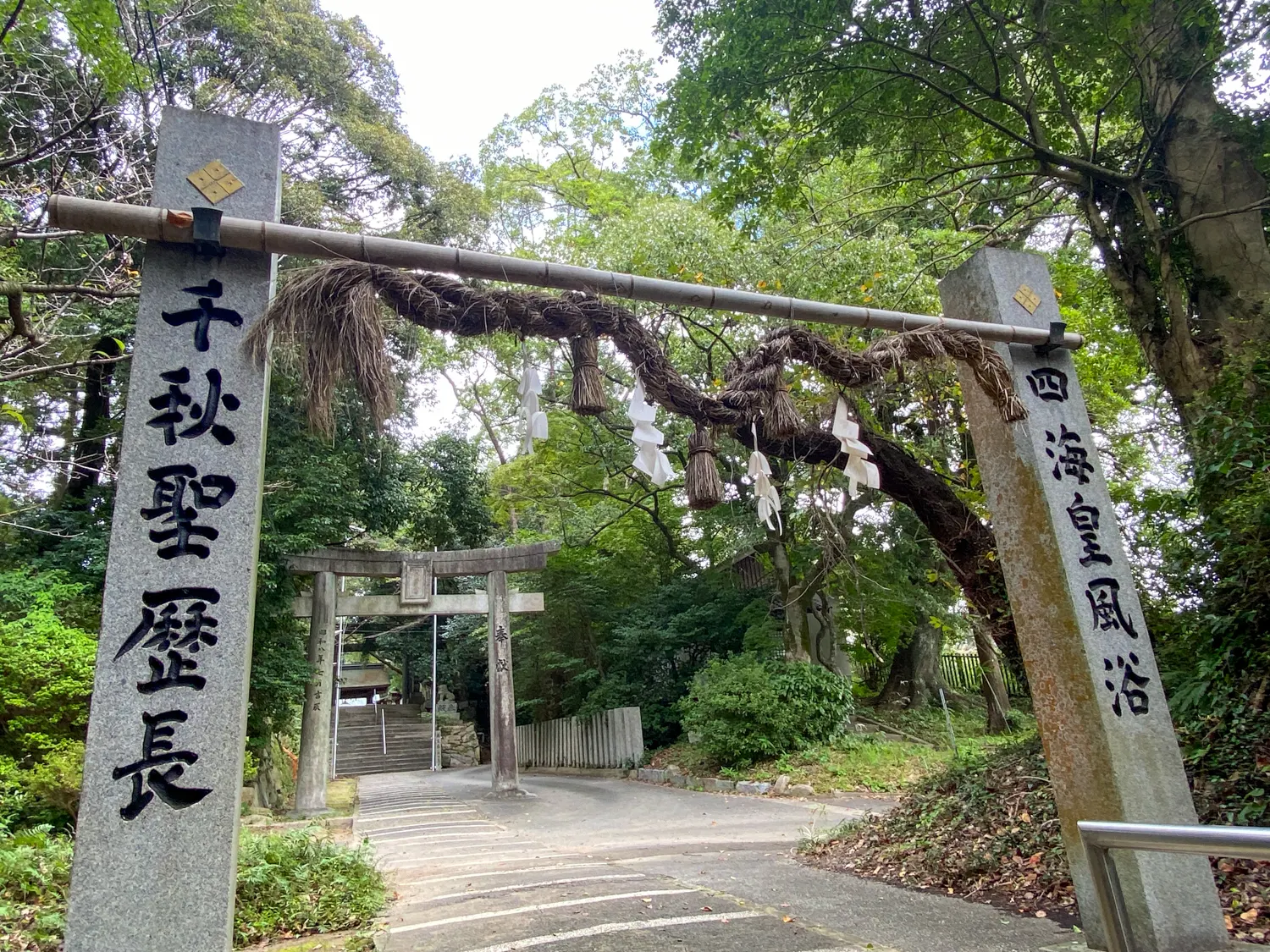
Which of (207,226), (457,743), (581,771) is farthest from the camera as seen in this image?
(457,743)

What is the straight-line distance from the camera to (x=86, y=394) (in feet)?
34.1

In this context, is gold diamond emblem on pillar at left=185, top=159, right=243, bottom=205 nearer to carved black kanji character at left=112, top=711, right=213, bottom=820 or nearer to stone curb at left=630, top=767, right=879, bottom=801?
carved black kanji character at left=112, top=711, right=213, bottom=820

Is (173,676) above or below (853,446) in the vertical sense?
below

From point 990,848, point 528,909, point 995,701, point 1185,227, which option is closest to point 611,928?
point 528,909

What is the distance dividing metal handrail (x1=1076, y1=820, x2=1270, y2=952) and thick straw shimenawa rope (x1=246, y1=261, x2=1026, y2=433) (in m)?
2.23

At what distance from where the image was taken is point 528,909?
14.2 feet

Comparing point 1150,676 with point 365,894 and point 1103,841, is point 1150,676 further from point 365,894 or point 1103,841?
point 365,894

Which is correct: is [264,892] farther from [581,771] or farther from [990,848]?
[581,771]

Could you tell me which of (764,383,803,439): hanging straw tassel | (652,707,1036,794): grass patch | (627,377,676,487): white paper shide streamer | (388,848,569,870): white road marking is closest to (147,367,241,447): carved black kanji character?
(627,377,676,487): white paper shide streamer

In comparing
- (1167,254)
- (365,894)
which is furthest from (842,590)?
(365,894)

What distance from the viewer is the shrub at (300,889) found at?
414cm

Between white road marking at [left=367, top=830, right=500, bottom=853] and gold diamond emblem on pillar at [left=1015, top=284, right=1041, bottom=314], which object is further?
white road marking at [left=367, top=830, right=500, bottom=853]

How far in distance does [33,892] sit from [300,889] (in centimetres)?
142

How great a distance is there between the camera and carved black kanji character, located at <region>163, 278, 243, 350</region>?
9.06ft
